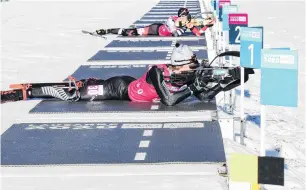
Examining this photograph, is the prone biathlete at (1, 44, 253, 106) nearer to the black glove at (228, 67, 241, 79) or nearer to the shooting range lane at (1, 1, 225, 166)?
the black glove at (228, 67, 241, 79)

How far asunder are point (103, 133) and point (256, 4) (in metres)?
31.3

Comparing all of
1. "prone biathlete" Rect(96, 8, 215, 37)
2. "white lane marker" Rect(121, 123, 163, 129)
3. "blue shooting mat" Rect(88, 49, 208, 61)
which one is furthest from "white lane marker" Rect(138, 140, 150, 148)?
"prone biathlete" Rect(96, 8, 215, 37)

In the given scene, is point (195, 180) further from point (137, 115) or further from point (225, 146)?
point (137, 115)

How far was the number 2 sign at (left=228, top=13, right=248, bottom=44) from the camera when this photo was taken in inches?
459

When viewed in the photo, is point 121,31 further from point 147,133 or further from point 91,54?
point 147,133

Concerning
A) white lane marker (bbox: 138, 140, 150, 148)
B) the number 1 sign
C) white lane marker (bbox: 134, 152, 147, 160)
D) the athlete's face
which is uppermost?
the number 1 sign

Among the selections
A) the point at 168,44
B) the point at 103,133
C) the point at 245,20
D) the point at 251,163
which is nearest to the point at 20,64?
the point at 168,44

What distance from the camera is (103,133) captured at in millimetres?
9156

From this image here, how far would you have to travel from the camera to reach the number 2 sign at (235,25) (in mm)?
11656

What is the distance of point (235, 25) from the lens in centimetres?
1168

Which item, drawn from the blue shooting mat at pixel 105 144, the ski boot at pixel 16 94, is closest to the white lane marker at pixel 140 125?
the blue shooting mat at pixel 105 144

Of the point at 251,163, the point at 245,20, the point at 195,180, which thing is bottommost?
the point at 195,180

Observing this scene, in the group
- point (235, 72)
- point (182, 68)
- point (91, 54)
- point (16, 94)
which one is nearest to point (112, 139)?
point (182, 68)

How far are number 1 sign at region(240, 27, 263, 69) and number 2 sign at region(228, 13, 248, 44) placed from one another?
2.97 meters
